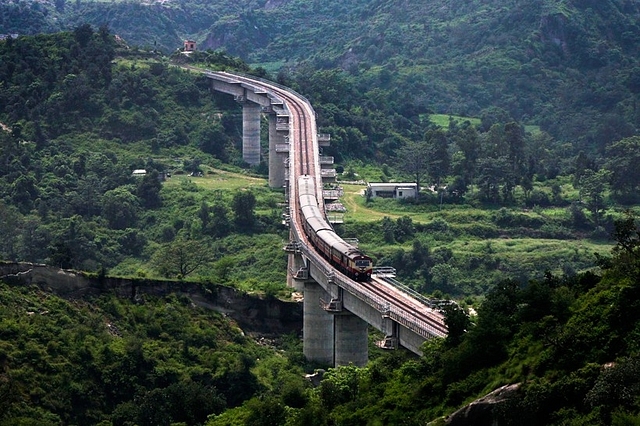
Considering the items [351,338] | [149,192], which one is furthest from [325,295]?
[149,192]

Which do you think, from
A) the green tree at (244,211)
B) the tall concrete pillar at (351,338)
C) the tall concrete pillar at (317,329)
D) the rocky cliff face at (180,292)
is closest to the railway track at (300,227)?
the tall concrete pillar at (351,338)

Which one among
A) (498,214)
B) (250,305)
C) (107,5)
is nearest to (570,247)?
(498,214)

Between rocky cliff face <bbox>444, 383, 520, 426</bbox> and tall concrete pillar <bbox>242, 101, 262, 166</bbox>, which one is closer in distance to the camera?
rocky cliff face <bbox>444, 383, 520, 426</bbox>

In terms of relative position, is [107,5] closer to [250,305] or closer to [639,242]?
[250,305]

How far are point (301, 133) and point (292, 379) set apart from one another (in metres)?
36.1

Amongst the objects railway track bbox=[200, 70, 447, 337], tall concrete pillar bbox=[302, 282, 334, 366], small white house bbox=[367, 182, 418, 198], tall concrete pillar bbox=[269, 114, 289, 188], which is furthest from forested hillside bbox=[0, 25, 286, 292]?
small white house bbox=[367, 182, 418, 198]

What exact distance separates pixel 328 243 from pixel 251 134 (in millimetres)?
43961

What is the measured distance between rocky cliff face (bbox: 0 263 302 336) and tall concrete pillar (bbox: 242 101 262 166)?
36.1 m

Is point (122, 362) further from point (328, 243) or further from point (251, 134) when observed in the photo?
point (251, 134)

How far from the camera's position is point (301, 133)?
92375 millimetres

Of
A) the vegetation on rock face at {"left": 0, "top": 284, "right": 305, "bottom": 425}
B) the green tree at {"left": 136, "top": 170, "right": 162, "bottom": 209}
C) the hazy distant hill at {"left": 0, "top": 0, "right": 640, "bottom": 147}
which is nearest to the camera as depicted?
the vegetation on rock face at {"left": 0, "top": 284, "right": 305, "bottom": 425}

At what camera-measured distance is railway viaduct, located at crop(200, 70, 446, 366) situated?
171 ft

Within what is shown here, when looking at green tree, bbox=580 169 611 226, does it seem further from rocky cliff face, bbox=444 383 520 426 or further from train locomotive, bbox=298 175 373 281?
rocky cliff face, bbox=444 383 520 426

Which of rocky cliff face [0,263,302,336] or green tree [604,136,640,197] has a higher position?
green tree [604,136,640,197]
